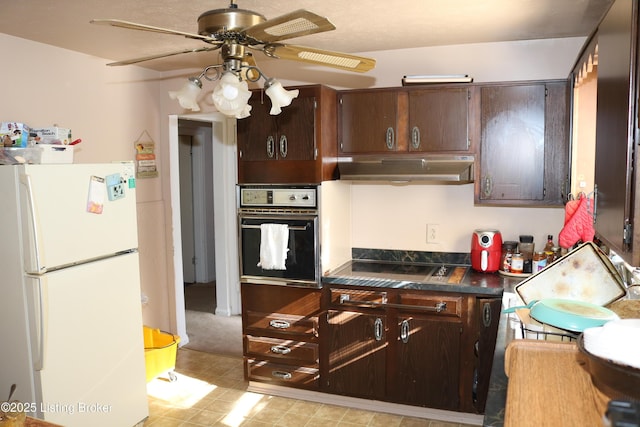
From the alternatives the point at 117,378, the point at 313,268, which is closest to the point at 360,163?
the point at 313,268

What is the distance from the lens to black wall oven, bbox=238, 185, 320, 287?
11.1 feet

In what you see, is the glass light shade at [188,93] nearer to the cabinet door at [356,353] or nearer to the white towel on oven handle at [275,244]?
the white towel on oven handle at [275,244]

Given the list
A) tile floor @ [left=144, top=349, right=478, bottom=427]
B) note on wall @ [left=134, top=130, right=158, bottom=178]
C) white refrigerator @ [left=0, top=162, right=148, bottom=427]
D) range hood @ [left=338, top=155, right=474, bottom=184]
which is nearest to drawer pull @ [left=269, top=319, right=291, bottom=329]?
tile floor @ [left=144, top=349, right=478, bottom=427]

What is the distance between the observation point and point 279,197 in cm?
346

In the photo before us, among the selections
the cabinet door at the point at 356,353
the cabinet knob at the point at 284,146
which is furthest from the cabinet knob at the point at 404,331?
the cabinet knob at the point at 284,146

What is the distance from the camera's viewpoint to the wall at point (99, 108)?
3264 mm

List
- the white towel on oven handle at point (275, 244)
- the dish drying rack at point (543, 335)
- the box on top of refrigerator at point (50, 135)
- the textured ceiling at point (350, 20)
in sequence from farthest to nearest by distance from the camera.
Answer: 1. the white towel on oven handle at point (275, 244)
2. the box on top of refrigerator at point (50, 135)
3. the textured ceiling at point (350, 20)
4. the dish drying rack at point (543, 335)

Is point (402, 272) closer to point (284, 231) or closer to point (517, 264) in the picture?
point (517, 264)

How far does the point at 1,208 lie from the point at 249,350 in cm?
182

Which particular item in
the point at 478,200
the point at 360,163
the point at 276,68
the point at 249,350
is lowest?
the point at 249,350

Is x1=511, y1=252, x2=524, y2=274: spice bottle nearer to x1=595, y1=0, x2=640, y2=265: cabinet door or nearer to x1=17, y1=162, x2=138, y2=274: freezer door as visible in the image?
x1=595, y1=0, x2=640, y2=265: cabinet door

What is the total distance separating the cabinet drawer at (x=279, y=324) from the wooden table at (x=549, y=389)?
2000 mm

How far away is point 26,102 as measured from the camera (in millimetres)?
3287

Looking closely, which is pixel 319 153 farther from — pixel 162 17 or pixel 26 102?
pixel 26 102
